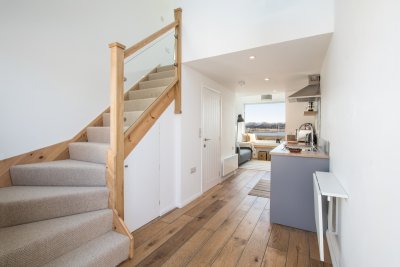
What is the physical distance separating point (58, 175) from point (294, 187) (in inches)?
114

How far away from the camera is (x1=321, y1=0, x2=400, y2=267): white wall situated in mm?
773

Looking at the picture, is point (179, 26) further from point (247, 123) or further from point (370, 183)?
point (247, 123)

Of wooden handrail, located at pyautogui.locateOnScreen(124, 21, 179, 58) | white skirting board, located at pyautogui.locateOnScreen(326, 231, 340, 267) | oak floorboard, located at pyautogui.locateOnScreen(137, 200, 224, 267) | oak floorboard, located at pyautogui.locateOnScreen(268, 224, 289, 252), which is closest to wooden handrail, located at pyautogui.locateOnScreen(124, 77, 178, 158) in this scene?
wooden handrail, located at pyautogui.locateOnScreen(124, 21, 179, 58)

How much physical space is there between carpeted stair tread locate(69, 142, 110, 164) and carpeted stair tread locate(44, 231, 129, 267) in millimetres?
880

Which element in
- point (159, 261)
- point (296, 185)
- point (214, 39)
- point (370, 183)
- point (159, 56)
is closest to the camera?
point (370, 183)

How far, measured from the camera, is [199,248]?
2.12 metres

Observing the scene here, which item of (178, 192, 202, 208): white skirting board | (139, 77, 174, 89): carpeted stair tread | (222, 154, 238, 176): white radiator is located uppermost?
(139, 77, 174, 89): carpeted stair tread

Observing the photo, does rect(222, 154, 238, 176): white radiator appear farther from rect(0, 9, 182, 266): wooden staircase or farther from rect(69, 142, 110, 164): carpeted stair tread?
rect(69, 142, 110, 164): carpeted stair tread

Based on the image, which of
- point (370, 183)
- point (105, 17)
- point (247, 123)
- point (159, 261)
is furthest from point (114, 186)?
point (247, 123)

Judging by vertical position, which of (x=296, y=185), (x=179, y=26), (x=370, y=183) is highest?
(x=179, y=26)

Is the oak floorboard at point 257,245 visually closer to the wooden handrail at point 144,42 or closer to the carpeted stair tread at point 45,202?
the carpeted stair tread at point 45,202

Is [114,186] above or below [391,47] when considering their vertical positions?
below

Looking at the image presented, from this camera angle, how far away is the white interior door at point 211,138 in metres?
3.92

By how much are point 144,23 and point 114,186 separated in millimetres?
3396
